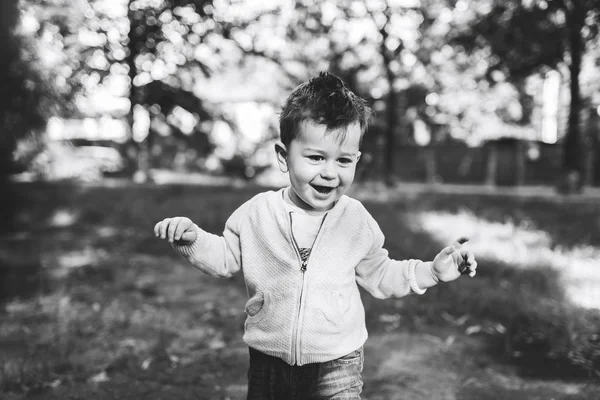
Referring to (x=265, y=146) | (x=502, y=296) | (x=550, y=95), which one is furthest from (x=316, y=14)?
(x=550, y=95)

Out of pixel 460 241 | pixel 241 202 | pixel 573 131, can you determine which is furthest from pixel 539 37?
pixel 460 241

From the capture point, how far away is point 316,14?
13.2 meters

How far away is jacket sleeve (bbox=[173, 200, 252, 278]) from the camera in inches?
67.2

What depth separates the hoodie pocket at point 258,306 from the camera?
1.69 m

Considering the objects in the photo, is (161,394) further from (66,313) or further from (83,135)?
(83,135)

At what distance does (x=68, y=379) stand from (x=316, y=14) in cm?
1219

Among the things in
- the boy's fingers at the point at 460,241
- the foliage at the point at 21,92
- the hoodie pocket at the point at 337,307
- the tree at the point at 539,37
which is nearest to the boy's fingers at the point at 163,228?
the hoodie pocket at the point at 337,307

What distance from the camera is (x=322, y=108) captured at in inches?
63.1

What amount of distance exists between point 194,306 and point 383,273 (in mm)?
2353

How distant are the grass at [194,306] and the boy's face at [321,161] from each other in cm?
123

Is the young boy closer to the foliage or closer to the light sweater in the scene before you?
the light sweater

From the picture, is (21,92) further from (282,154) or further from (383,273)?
(383,273)

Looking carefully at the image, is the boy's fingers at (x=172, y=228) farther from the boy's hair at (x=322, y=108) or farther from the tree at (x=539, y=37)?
the tree at (x=539, y=37)

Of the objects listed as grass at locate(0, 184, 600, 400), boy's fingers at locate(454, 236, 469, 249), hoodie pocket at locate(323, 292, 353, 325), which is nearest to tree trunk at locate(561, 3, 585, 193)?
grass at locate(0, 184, 600, 400)
